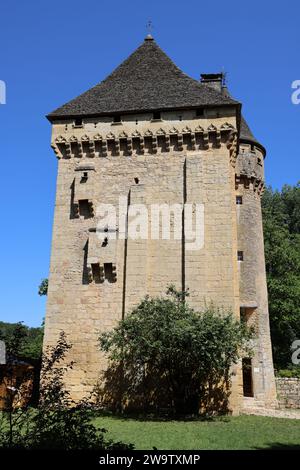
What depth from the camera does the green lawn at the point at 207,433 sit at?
31.1ft

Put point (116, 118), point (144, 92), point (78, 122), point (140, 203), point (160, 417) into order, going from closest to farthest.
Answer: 1. point (160, 417)
2. point (140, 203)
3. point (116, 118)
4. point (78, 122)
5. point (144, 92)

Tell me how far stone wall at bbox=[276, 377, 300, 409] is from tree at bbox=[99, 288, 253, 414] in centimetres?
712

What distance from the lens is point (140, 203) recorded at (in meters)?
17.8

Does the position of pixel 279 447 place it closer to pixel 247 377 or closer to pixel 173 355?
pixel 173 355

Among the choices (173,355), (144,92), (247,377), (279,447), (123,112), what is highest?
(144,92)

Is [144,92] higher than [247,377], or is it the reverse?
[144,92]

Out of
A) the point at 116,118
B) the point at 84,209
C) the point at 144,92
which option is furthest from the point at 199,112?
the point at 84,209

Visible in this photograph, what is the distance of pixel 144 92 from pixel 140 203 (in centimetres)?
548

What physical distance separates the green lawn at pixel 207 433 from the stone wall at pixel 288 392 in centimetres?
706

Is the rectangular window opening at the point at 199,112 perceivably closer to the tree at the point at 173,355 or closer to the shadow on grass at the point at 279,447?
the tree at the point at 173,355

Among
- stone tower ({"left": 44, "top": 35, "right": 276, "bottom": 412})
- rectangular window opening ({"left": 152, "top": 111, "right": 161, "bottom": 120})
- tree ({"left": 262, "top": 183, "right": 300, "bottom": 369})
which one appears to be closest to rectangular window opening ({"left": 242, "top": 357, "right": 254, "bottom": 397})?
stone tower ({"left": 44, "top": 35, "right": 276, "bottom": 412})

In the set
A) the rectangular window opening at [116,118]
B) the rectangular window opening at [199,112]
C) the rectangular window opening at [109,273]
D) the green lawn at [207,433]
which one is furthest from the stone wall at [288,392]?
the rectangular window opening at [116,118]
